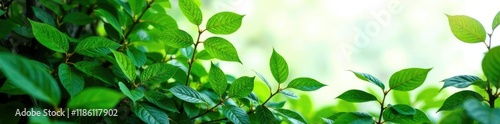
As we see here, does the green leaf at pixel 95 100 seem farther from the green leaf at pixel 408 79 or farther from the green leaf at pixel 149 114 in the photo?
the green leaf at pixel 408 79

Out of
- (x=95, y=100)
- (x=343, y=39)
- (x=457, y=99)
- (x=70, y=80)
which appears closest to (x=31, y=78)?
(x=95, y=100)

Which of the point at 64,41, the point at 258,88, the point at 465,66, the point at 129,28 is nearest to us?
the point at 64,41

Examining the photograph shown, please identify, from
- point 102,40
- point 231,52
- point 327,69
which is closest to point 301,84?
point 231,52

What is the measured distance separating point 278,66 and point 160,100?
14 cm

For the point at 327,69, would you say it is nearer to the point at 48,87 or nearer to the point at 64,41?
the point at 64,41

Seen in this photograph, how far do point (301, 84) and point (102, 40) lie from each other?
23cm

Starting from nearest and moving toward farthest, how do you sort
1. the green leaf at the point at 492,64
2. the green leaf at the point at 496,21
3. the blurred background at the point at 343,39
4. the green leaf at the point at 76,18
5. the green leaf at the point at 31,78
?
the green leaf at the point at 31,78, the green leaf at the point at 492,64, the green leaf at the point at 496,21, the green leaf at the point at 76,18, the blurred background at the point at 343,39

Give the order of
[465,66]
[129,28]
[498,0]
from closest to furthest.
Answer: [129,28] → [498,0] → [465,66]

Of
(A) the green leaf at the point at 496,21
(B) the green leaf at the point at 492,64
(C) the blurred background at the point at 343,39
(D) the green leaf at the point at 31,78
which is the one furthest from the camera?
(C) the blurred background at the point at 343,39

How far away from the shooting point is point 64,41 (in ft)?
1.58

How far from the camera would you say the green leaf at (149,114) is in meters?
0.48

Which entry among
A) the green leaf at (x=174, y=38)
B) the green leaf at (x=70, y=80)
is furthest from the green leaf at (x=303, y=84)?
the green leaf at (x=70, y=80)

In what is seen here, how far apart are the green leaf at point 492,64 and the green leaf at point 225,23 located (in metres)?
0.25

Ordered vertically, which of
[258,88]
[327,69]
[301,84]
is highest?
[301,84]
